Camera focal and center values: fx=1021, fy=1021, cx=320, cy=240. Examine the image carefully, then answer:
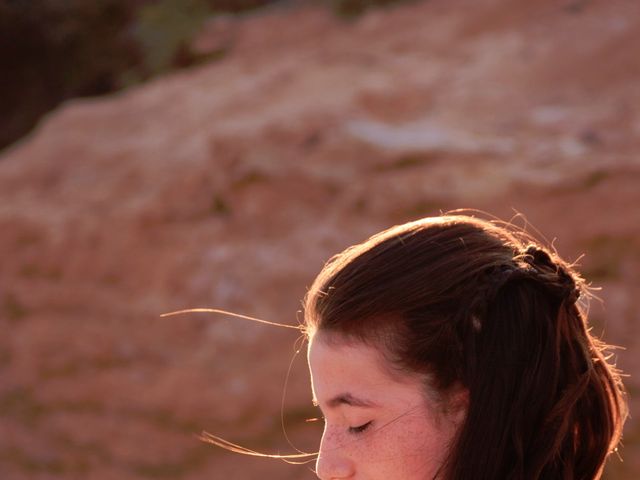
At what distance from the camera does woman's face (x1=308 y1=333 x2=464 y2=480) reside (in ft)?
4.11

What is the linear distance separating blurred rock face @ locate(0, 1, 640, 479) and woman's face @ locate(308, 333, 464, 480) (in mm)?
2811

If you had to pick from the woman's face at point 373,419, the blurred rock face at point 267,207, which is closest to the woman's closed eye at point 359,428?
the woman's face at point 373,419

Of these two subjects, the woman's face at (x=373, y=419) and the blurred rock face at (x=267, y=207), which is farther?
the blurred rock face at (x=267, y=207)

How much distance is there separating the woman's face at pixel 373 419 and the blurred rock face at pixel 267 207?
2811mm

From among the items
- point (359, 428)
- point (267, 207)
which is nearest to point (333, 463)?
point (359, 428)

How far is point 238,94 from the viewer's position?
→ 5902 mm

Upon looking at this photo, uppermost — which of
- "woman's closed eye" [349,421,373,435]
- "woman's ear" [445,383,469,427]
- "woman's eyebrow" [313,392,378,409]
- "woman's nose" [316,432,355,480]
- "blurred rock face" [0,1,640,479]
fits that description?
"woman's ear" [445,383,469,427]

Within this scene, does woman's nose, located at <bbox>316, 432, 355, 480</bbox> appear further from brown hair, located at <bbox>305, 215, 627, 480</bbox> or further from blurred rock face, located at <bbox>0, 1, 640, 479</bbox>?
blurred rock face, located at <bbox>0, 1, 640, 479</bbox>

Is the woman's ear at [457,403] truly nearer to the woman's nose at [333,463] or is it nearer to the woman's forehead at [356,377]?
the woman's forehead at [356,377]

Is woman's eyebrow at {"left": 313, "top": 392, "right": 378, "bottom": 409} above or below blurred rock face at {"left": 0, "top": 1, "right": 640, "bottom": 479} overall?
above

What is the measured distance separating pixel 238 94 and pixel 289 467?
232cm

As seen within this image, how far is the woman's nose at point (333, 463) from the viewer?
1.30 metres

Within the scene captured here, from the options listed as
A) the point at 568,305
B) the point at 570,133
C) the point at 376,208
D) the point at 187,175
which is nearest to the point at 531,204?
the point at 570,133

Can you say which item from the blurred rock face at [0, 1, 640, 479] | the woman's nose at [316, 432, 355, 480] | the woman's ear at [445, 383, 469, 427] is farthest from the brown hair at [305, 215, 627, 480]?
the blurred rock face at [0, 1, 640, 479]
